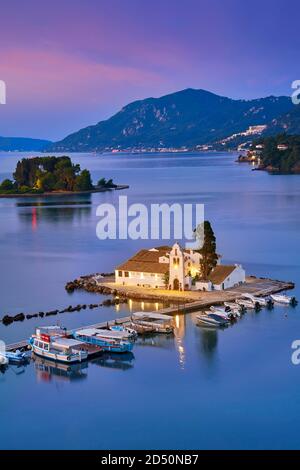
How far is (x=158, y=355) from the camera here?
46.4 feet

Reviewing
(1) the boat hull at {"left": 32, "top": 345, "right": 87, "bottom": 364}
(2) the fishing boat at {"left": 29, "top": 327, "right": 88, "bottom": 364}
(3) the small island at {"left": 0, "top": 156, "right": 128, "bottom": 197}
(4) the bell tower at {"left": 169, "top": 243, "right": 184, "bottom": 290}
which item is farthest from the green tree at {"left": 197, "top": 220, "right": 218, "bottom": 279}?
(3) the small island at {"left": 0, "top": 156, "right": 128, "bottom": 197}

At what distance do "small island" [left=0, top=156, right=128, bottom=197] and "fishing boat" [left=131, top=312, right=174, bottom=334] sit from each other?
3555 cm

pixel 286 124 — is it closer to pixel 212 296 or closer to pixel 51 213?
pixel 51 213

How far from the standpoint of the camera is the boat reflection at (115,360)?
44.8 ft

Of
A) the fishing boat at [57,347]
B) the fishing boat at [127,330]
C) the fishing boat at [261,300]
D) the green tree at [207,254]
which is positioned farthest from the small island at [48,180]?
the fishing boat at [57,347]

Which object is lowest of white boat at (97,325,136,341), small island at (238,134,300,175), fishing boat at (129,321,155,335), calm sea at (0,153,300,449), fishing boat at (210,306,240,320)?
calm sea at (0,153,300,449)

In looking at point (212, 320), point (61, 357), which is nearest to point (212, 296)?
point (212, 320)

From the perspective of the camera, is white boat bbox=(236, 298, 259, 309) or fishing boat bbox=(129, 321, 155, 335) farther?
white boat bbox=(236, 298, 259, 309)

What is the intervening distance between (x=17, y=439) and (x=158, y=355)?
12.9ft

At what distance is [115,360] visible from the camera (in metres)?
14.0

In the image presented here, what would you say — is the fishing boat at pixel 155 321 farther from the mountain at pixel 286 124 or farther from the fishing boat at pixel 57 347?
the mountain at pixel 286 124

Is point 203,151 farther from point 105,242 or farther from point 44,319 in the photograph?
point 44,319

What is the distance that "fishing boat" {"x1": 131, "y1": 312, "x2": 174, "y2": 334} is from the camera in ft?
50.8

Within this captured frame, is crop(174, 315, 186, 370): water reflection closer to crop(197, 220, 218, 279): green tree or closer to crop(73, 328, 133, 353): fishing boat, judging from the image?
crop(73, 328, 133, 353): fishing boat
